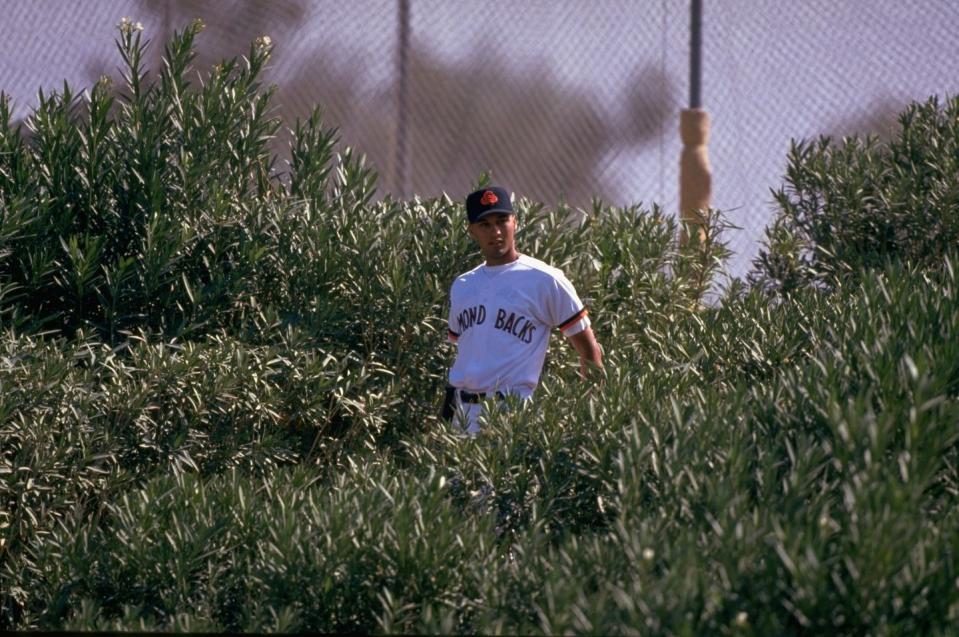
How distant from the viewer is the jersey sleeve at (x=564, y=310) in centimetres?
566

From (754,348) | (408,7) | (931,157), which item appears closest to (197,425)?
(754,348)

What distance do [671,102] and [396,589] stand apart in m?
5.36

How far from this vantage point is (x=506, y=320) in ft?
18.5

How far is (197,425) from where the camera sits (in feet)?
19.1

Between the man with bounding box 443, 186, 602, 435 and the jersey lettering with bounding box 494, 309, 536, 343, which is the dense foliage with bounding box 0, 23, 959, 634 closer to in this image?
the man with bounding box 443, 186, 602, 435

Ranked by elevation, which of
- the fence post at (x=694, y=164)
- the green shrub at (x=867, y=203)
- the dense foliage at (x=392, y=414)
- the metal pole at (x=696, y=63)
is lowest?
the dense foliage at (x=392, y=414)

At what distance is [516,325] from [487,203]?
1.87 ft

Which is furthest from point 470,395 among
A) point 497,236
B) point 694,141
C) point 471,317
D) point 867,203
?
point 694,141

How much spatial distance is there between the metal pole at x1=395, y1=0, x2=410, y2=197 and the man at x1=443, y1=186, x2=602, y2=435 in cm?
264

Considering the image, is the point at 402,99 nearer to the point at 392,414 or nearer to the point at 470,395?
the point at 392,414

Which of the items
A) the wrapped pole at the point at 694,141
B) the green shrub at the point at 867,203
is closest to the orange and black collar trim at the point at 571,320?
the green shrub at the point at 867,203

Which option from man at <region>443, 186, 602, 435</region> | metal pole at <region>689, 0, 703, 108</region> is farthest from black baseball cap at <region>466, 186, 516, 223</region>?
metal pole at <region>689, 0, 703, 108</region>

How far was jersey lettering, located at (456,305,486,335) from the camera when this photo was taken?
571cm

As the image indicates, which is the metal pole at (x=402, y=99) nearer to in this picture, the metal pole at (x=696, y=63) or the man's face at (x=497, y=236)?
the metal pole at (x=696, y=63)
